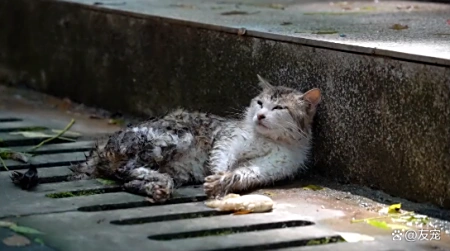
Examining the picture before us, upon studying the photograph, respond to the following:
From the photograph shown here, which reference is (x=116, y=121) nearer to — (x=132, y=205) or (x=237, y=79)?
(x=237, y=79)

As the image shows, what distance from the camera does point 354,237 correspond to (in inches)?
173

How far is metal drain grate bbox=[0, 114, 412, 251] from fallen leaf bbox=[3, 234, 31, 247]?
0.09 metres

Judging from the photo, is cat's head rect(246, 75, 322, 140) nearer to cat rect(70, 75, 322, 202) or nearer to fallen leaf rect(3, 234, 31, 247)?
cat rect(70, 75, 322, 202)

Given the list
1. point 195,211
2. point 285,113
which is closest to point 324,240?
point 195,211

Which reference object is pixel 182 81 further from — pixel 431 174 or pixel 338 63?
pixel 431 174

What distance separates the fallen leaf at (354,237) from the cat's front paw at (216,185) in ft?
2.66

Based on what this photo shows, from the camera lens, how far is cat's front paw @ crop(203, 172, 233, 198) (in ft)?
16.5

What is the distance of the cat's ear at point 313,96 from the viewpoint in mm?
5320

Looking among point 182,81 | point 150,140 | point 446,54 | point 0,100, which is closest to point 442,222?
point 446,54

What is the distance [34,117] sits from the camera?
7.18 meters

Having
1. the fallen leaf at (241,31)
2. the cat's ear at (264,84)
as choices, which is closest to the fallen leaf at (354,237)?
the cat's ear at (264,84)

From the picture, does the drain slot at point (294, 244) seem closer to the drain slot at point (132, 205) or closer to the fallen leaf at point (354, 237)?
the fallen leaf at point (354, 237)

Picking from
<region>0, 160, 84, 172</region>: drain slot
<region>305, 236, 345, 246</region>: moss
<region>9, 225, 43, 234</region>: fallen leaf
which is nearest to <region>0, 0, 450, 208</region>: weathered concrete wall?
<region>305, 236, 345, 246</region>: moss

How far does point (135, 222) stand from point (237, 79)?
5.73 ft
